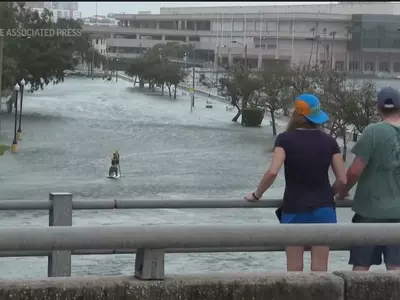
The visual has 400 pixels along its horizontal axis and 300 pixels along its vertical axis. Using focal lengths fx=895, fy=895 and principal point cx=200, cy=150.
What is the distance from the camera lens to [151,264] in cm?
455

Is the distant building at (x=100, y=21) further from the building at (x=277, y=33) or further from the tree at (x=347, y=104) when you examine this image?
the tree at (x=347, y=104)

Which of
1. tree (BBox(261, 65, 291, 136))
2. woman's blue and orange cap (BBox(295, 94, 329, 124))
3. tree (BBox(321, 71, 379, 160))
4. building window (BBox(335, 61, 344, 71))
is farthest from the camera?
tree (BBox(261, 65, 291, 136))

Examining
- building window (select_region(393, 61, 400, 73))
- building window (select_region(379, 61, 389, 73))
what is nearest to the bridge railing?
building window (select_region(393, 61, 400, 73))

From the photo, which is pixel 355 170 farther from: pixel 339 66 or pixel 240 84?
pixel 240 84

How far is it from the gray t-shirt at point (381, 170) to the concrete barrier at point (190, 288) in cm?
104

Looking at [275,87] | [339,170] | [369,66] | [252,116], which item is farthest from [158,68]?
[339,170]

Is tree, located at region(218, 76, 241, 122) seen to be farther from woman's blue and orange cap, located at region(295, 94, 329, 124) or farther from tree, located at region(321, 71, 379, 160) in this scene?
woman's blue and orange cap, located at region(295, 94, 329, 124)

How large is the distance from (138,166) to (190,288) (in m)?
44.1

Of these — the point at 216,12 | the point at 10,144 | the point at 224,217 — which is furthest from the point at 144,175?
the point at 216,12

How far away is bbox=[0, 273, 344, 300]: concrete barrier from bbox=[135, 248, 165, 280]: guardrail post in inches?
1.7

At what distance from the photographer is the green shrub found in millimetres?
81562

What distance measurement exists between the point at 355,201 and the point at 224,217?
4268 millimetres

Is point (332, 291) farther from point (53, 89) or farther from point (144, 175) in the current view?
point (53, 89)

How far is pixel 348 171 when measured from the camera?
572 cm
